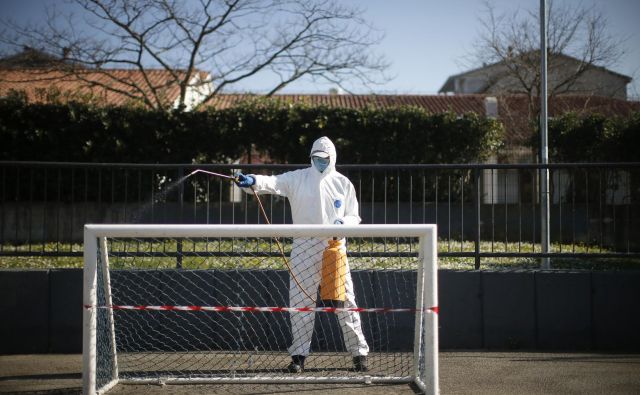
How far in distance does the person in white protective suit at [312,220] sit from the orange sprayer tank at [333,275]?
166 mm

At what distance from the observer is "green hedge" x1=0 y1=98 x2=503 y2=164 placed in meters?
13.8

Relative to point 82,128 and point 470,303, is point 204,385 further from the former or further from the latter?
point 82,128

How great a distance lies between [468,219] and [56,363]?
4.88 m

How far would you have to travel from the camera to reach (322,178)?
6176 mm

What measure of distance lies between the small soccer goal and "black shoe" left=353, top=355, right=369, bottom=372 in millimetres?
10

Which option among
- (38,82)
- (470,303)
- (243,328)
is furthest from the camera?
(38,82)

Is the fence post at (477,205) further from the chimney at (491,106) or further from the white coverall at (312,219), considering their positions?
the chimney at (491,106)

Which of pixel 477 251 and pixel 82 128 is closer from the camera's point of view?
pixel 477 251

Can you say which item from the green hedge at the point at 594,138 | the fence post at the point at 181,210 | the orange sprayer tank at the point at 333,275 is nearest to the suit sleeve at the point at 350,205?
the orange sprayer tank at the point at 333,275

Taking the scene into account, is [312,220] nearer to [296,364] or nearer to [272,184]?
[272,184]

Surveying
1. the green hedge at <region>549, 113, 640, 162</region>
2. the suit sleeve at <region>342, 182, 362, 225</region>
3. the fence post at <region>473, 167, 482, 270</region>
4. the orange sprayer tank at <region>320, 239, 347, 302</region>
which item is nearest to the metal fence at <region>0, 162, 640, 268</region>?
the fence post at <region>473, 167, 482, 270</region>

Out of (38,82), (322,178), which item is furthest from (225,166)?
(38,82)

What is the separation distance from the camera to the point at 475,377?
5855 millimetres

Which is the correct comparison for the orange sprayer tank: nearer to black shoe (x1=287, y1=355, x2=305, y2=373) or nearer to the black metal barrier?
black shoe (x1=287, y1=355, x2=305, y2=373)
